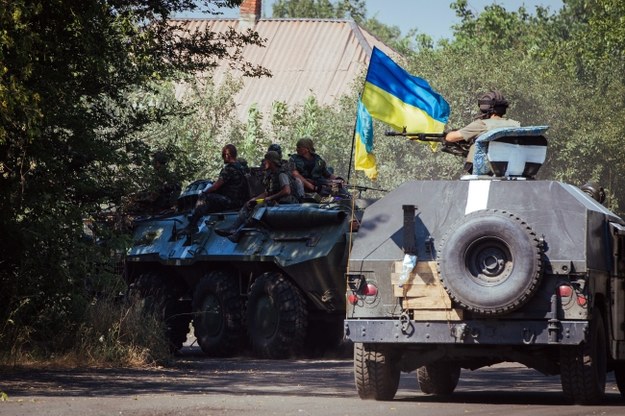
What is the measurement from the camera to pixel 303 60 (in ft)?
206

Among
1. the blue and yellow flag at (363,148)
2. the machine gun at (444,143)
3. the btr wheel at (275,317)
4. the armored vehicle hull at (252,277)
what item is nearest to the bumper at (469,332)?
the machine gun at (444,143)

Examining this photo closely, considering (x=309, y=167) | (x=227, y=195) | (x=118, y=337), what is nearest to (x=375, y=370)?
(x=118, y=337)

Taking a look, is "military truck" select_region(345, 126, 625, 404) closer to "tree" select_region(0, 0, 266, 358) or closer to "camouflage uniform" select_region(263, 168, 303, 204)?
"tree" select_region(0, 0, 266, 358)

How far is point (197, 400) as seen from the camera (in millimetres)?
14016

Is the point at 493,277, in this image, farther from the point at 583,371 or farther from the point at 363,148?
the point at 363,148

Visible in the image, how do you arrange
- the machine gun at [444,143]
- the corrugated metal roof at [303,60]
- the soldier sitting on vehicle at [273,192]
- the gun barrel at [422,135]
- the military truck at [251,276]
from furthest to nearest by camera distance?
the corrugated metal roof at [303,60] < the soldier sitting on vehicle at [273,192] < the military truck at [251,276] < the gun barrel at [422,135] < the machine gun at [444,143]

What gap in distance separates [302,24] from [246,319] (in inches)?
1722

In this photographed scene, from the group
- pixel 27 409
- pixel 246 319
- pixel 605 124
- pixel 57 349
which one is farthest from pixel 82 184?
pixel 605 124

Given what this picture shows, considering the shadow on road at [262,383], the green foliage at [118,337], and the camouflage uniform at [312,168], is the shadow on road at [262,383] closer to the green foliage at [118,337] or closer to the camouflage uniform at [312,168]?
the green foliage at [118,337]

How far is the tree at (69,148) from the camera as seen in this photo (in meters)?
17.2

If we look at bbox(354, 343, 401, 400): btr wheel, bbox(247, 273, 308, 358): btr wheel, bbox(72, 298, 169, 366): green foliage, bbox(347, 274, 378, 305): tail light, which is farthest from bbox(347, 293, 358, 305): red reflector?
bbox(247, 273, 308, 358): btr wheel

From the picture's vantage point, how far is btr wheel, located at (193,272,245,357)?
22.3 meters

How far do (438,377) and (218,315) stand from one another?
24.4 feet

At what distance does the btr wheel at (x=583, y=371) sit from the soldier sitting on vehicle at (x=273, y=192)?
8930mm
